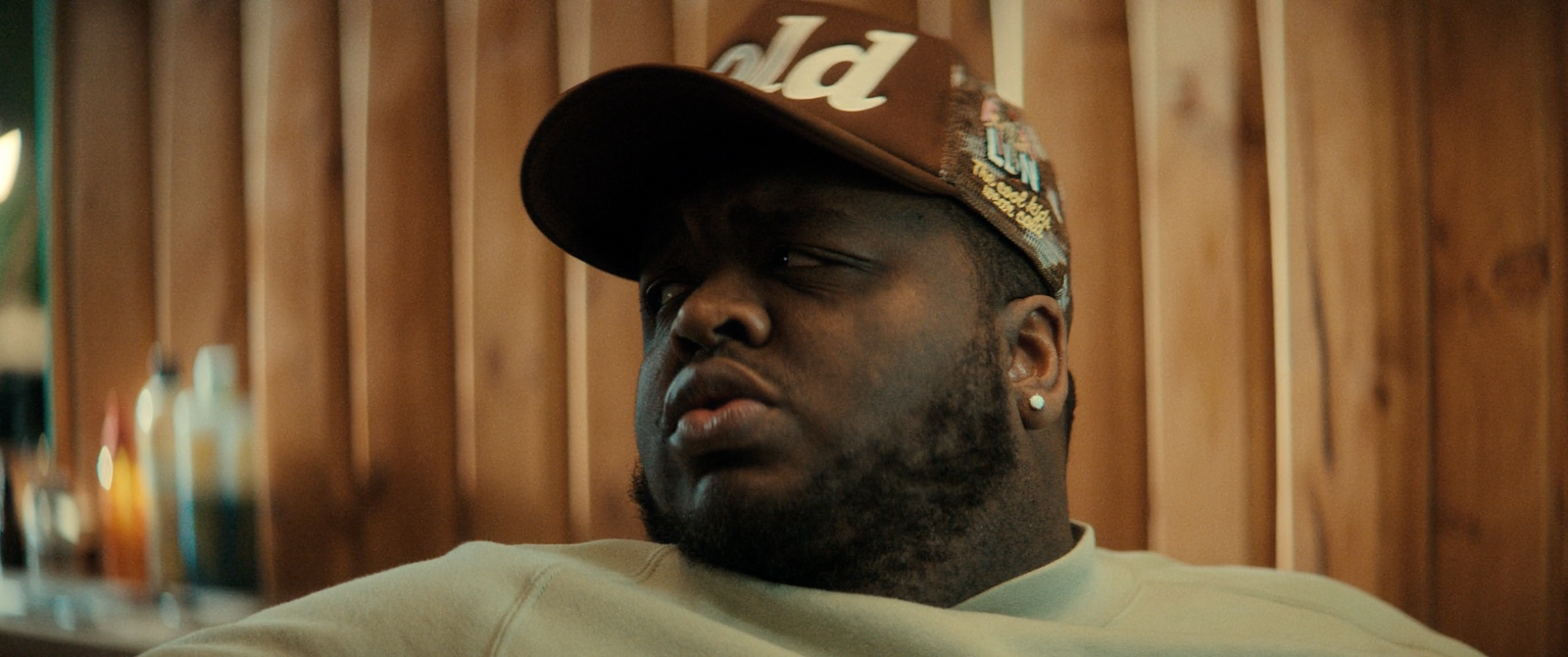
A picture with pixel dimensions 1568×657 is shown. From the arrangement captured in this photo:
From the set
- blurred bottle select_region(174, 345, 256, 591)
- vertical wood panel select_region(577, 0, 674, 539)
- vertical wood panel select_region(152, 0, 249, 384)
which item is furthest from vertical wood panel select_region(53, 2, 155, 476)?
vertical wood panel select_region(577, 0, 674, 539)

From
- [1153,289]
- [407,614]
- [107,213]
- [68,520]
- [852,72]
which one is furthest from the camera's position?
Result: [107,213]

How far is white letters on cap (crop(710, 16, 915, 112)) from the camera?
768mm

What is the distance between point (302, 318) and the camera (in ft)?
5.16

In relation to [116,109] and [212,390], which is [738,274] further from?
[116,109]

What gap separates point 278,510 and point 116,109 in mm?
800

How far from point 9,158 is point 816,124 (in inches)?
72.7

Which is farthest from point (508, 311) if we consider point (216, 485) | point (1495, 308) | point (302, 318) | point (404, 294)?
point (1495, 308)

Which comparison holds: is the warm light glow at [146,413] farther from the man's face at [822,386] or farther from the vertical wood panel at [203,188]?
the man's face at [822,386]

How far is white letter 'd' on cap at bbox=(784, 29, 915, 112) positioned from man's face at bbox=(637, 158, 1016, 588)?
0.19ft

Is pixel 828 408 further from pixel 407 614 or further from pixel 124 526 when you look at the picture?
pixel 124 526

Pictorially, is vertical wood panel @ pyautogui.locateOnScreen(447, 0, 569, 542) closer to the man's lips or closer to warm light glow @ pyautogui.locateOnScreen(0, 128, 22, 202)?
the man's lips

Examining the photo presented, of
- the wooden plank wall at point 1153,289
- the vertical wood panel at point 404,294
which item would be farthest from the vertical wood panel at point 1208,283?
the vertical wood panel at point 404,294

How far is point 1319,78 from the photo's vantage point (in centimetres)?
109

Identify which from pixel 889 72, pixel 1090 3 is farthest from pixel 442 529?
pixel 1090 3
